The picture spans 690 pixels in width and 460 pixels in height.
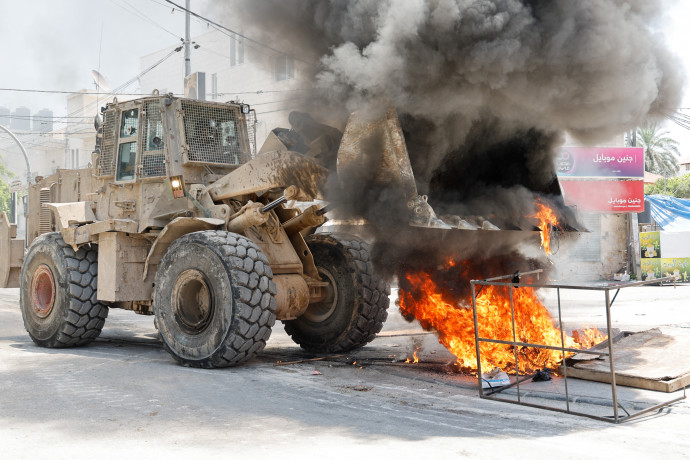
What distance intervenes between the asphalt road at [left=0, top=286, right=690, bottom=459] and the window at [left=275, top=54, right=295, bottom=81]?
3605 millimetres

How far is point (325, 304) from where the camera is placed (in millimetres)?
9539

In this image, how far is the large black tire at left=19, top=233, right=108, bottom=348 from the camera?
934 centimetres

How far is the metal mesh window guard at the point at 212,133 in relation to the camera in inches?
358

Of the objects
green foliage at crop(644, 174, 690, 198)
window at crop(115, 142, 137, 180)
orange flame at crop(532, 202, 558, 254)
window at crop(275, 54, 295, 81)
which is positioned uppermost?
green foliage at crop(644, 174, 690, 198)

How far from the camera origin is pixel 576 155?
88.9 ft

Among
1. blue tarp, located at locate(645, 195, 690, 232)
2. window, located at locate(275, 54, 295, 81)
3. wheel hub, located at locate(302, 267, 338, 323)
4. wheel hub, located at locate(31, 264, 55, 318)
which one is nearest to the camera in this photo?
window, located at locate(275, 54, 295, 81)

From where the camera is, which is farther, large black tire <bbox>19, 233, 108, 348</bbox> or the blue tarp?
the blue tarp

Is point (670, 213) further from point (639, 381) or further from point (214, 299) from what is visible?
point (214, 299)

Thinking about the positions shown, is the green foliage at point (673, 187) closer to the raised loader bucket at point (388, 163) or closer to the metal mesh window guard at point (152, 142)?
the metal mesh window guard at point (152, 142)

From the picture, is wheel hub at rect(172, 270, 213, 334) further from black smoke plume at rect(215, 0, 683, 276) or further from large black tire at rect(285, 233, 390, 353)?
black smoke plume at rect(215, 0, 683, 276)

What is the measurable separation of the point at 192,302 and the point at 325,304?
202 centimetres

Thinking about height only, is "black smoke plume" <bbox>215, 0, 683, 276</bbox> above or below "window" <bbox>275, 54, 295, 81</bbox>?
below

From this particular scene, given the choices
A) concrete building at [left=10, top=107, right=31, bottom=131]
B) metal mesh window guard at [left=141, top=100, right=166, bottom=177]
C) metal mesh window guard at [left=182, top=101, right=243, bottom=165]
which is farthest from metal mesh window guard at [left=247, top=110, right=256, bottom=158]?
concrete building at [left=10, top=107, right=31, bottom=131]

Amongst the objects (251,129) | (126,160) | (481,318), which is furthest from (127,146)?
(481,318)
